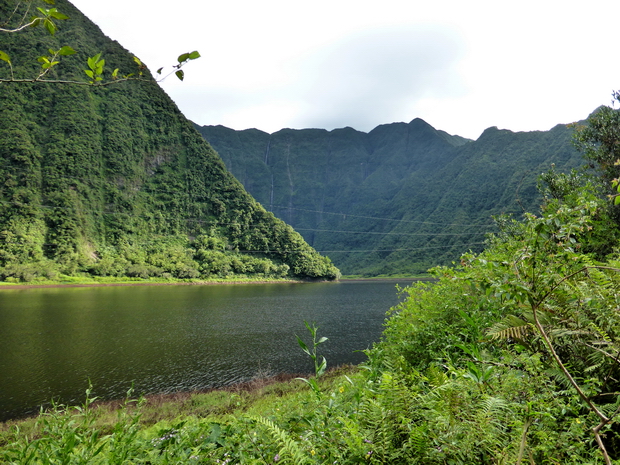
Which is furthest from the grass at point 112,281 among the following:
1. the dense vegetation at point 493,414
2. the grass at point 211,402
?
the dense vegetation at point 493,414

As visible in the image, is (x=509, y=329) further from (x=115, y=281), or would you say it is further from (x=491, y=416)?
(x=115, y=281)

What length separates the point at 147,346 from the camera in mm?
22000

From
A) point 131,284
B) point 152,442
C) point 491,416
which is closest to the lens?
point 491,416

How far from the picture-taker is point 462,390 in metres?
1.94

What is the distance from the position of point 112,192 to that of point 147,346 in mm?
110548

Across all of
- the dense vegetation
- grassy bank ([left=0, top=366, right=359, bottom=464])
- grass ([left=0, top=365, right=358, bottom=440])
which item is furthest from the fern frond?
grass ([left=0, top=365, right=358, bottom=440])

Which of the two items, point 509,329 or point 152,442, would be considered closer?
point 509,329

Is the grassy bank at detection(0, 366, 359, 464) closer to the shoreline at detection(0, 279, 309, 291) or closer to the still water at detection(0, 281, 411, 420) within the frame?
the still water at detection(0, 281, 411, 420)

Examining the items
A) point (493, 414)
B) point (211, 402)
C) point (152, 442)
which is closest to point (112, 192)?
point (211, 402)

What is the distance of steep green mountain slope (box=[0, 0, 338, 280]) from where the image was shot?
81.0 m

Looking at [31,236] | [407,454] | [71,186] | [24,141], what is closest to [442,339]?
[407,454]

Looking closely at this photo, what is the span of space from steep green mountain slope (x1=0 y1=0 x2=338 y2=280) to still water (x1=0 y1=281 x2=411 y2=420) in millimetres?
47232

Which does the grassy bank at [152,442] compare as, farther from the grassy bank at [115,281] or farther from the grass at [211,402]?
the grassy bank at [115,281]

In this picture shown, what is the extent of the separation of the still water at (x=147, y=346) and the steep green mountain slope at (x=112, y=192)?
47.2 meters
